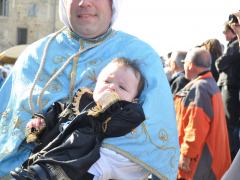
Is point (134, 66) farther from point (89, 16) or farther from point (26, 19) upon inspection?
point (26, 19)

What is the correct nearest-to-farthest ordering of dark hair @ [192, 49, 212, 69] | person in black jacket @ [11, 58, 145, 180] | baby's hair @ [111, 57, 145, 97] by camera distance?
person in black jacket @ [11, 58, 145, 180] < baby's hair @ [111, 57, 145, 97] < dark hair @ [192, 49, 212, 69]

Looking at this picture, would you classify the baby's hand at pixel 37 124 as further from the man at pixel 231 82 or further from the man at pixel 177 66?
the man at pixel 177 66

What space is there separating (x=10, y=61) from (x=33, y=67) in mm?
5881

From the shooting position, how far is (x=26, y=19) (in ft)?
141

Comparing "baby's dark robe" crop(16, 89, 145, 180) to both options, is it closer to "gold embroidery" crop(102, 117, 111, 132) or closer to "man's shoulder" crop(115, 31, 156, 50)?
"gold embroidery" crop(102, 117, 111, 132)

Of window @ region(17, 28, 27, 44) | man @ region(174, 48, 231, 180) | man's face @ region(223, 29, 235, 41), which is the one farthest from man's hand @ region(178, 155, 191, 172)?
window @ region(17, 28, 27, 44)

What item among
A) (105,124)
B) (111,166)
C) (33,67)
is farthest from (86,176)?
(33,67)

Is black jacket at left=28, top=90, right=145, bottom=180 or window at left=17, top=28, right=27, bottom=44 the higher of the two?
black jacket at left=28, top=90, right=145, bottom=180

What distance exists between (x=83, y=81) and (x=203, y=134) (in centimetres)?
245

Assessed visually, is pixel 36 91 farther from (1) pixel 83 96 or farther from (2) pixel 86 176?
(2) pixel 86 176

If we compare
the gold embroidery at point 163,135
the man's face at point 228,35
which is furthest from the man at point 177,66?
the gold embroidery at point 163,135

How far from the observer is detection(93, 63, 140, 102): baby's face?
243cm

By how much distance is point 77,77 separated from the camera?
9.23 ft

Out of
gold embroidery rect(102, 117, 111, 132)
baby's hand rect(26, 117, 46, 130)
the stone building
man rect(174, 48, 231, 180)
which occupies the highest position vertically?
gold embroidery rect(102, 117, 111, 132)
